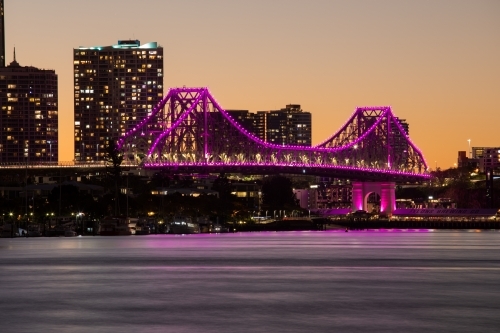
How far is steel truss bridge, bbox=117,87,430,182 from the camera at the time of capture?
15412 centimetres

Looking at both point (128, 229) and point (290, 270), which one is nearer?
point (290, 270)

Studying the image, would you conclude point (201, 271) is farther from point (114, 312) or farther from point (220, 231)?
point (220, 231)

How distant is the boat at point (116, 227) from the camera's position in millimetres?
121188

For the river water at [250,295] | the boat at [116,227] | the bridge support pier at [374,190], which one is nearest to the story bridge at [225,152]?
the bridge support pier at [374,190]

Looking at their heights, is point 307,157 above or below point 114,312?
above

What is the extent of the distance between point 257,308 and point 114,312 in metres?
3.85

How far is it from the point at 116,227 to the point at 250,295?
285ft

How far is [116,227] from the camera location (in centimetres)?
12219

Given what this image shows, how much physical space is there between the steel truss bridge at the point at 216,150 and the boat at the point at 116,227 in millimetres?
25654

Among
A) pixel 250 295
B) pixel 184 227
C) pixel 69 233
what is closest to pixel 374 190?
pixel 184 227

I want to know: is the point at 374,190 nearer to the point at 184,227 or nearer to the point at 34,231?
the point at 184,227

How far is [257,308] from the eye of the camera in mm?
32531

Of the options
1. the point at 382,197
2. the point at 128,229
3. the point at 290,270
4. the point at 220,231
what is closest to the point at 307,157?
the point at 382,197

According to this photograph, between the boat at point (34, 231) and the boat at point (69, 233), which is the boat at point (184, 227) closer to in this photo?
the boat at point (69, 233)
